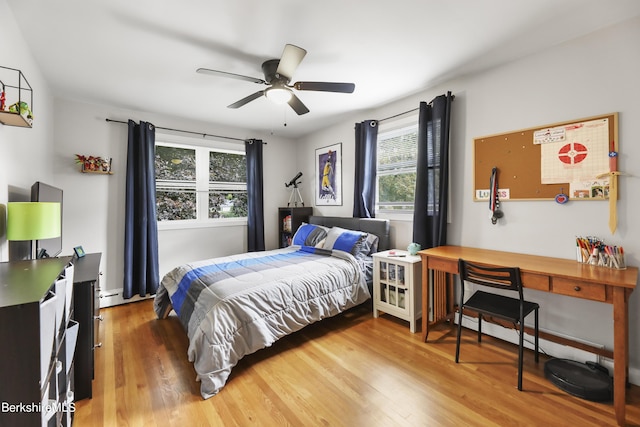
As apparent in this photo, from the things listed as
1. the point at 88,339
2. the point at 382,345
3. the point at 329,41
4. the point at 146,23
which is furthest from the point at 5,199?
the point at 382,345

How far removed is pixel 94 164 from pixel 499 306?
14.1 feet

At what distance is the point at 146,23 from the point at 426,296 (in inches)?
118

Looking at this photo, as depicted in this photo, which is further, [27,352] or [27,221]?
[27,221]

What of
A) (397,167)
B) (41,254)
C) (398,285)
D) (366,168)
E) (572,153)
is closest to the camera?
(41,254)

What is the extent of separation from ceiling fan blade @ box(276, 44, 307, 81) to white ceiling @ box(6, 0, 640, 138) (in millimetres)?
176

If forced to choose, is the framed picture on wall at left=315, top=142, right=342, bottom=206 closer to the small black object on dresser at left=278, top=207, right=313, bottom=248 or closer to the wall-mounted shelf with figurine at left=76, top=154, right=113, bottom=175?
the small black object on dresser at left=278, top=207, right=313, bottom=248

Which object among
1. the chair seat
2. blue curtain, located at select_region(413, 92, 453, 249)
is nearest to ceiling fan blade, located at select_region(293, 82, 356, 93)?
blue curtain, located at select_region(413, 92, 453, 249)

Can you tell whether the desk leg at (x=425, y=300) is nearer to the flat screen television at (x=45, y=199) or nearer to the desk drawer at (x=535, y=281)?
the desk drawer at (x=535, y=281)

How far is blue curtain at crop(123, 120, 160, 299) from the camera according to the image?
3.29m

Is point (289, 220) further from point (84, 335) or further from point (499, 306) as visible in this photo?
point (499, 306)

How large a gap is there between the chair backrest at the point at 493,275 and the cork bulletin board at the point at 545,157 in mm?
824

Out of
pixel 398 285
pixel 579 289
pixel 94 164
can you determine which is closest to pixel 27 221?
pixel 94 164

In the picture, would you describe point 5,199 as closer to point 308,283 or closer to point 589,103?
point 308,283

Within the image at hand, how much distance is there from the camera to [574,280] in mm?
1647
